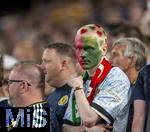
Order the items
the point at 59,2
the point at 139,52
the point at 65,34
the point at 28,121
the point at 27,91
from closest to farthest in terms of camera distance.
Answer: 1. the point at 28,121
2. the point at 27,91
3. the point at 139,52
4. the point at 65,34
5. the point at 59,2

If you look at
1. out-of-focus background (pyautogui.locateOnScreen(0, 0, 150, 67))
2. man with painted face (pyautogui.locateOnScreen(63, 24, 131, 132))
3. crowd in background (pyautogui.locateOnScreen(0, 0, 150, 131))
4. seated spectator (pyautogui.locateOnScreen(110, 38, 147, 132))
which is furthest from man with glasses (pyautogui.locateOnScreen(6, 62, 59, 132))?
out-of-focus background (pyautogui.locateOnScreen(0, 0, 150, 67))

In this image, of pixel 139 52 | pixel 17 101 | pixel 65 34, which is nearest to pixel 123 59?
pixel 139 52

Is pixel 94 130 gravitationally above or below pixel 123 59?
below

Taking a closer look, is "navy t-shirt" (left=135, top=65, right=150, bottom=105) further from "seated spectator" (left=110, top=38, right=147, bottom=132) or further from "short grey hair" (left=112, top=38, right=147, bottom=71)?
"short grey hair" (left=112, top=38, right=147, bottom=71)

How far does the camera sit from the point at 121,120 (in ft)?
20.9

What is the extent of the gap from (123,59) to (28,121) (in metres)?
1.65

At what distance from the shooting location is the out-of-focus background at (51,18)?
1182 cm

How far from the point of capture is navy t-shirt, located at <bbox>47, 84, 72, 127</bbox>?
704 centimetres

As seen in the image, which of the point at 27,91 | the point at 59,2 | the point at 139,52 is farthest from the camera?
the point at 59,2

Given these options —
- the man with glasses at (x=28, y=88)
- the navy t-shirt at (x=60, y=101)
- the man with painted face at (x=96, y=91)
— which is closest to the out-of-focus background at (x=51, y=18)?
the navy t-shirt at (x=60, y=101)

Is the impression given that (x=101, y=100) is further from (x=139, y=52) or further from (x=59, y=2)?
(x=59, y=2)

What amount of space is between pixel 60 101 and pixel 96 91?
0.85 meters

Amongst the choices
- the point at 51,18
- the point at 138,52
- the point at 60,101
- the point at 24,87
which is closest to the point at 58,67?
the point at 60,101

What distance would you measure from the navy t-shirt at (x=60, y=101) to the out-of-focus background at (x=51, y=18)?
357 cm
